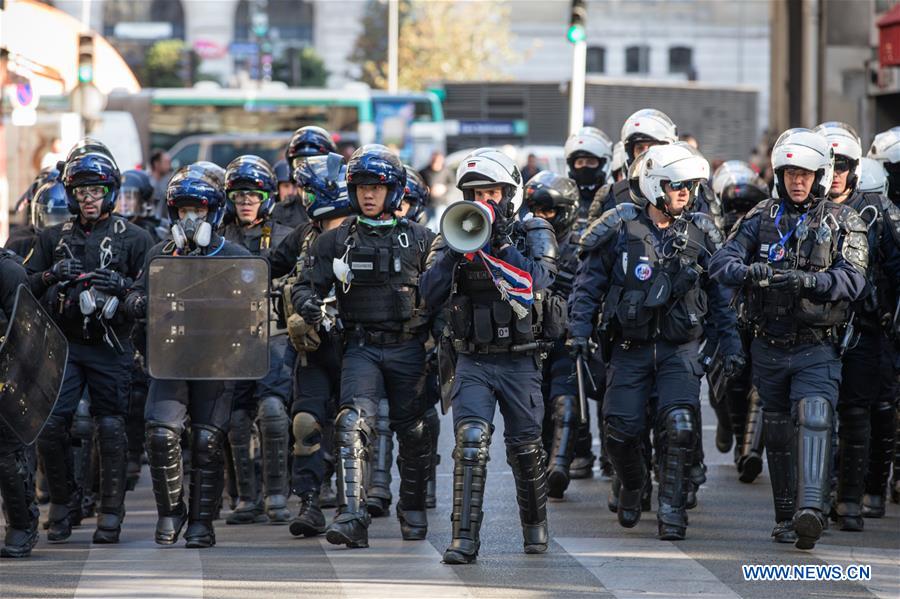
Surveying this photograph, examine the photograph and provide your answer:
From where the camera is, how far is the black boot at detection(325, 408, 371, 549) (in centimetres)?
857

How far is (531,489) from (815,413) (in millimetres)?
1433

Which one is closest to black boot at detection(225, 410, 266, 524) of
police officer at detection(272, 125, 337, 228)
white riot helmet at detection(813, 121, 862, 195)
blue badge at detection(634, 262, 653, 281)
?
police officer at detection(272, 125, 337, 228)

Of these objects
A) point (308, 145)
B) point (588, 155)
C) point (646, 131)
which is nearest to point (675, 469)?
point (646, 131)

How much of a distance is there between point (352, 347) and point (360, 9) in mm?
59694

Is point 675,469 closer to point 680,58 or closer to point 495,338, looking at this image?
point 495,338

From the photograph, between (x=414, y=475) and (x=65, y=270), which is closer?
(x=414, y=475)

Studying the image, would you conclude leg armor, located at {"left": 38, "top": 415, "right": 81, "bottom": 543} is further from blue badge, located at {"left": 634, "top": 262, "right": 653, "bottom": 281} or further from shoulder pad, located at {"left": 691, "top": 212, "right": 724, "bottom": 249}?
shoulder pad, located at {"left": 691, "top": 212, "right": 724, "bottom": 249}

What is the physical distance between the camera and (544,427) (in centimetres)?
1104

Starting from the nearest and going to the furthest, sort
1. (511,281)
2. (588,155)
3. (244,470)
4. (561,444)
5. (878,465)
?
(511,281), (878,465), (244,470), (561,444), (588,155)

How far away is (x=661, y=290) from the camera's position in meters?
8.94

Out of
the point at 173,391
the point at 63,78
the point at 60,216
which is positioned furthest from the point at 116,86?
the point at 173,391

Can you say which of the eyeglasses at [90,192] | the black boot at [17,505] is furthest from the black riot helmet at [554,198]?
the black boot at [17,505]

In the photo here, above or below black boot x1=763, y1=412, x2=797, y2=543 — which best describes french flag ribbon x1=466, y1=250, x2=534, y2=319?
above

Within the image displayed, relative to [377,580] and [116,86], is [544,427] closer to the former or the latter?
[377,580]
